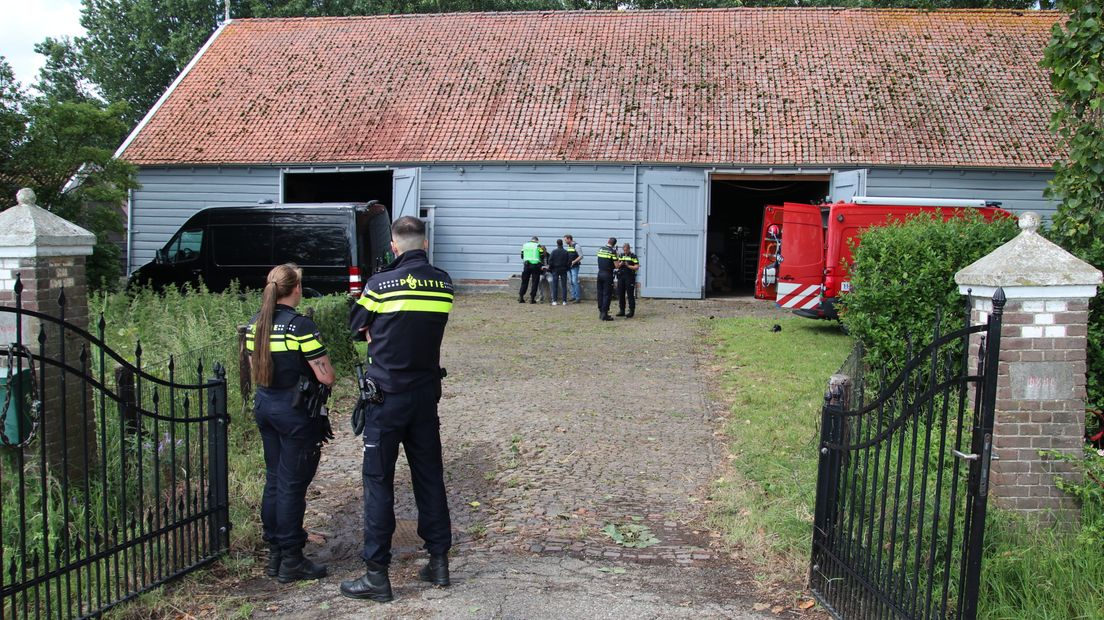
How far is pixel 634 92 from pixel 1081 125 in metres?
15.2

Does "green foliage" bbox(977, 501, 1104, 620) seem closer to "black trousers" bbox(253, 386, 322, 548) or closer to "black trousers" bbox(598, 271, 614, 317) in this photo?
"black trousers" bbox(253, 386, 322, 548)

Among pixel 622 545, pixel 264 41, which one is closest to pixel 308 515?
pixel 622 545

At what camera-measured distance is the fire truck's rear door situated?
1463 centimetres

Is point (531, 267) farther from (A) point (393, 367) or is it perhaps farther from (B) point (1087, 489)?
(B) point (1087, 489)

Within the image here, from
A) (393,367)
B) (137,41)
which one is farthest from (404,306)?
(137,41)

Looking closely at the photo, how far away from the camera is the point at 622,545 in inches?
213

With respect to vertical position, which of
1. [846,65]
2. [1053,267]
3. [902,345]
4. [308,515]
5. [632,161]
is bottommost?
[308,515]

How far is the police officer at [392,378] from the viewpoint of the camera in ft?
15.2

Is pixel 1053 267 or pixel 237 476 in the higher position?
pixel 1053 267

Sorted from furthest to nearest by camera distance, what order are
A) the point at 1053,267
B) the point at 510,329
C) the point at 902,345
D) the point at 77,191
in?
the point at 510,329, the point at 77,191, the point at 902,345, the point at 1053,267

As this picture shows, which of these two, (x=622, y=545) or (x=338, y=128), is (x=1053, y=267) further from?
(x=338, y=128)

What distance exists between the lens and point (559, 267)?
18875mm

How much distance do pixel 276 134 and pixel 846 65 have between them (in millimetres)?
13685

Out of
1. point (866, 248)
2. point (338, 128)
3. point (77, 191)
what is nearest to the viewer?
point (866, 248)
